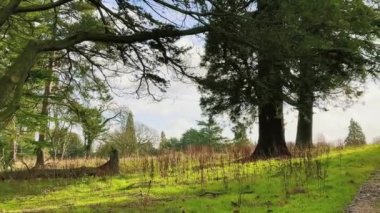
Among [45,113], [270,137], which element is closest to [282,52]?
[270,137]

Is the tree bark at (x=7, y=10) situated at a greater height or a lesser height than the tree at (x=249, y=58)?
greater

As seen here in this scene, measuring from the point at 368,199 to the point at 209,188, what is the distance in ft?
13.4

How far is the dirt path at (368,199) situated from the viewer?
958 cm

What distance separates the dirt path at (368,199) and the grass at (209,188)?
188 millimetres

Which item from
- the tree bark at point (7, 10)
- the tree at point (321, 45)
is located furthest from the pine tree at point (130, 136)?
the tree bark at point (7, 10)

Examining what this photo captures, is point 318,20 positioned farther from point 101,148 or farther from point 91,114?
point 101,148

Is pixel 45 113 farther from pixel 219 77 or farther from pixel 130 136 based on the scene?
pixel 130 136

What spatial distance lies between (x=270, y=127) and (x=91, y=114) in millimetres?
6892

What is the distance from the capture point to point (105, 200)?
13086mm

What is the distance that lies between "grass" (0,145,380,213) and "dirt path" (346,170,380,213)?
188 millimetres

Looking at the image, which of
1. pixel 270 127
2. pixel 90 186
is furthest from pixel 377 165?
pixel 90 186

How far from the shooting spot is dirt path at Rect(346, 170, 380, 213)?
9578 mm

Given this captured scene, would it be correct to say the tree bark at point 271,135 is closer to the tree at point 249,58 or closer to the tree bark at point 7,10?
the tree at point 249,58

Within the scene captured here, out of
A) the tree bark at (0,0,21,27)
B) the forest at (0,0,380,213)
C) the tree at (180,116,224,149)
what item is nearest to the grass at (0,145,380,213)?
the forest at (0,0,380,213)
